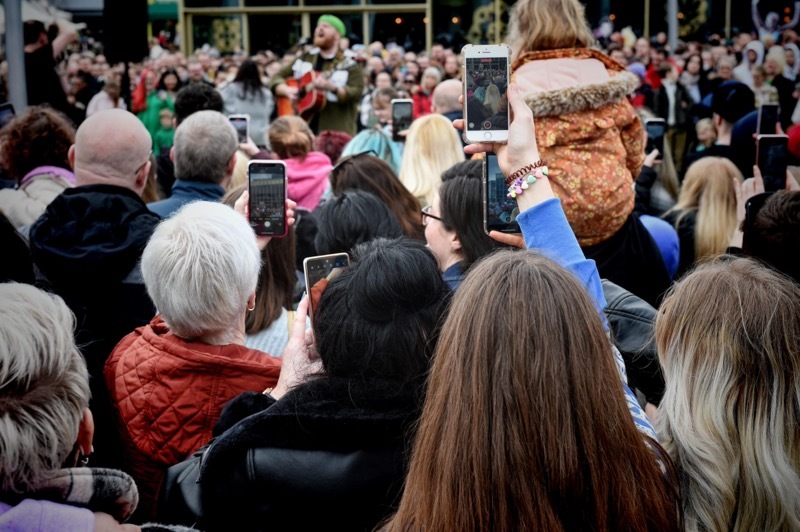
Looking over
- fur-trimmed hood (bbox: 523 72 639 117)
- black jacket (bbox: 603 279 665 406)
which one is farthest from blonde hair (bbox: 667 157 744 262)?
black jacket (bbox: 603 279 665 406)

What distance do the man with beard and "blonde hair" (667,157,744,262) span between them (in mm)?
4819

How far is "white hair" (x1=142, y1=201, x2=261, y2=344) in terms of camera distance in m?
2.39

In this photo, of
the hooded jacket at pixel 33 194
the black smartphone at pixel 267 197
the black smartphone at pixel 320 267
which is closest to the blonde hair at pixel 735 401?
the black smartphone at pixel 320 267

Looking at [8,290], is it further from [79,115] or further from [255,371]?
[79,115]

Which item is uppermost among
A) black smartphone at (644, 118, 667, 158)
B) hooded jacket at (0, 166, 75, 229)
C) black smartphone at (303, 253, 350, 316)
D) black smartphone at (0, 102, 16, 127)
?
black smartphone at (0, 102, 16, 127)

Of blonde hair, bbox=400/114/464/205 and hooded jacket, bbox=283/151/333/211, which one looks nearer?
blonde hair, bbox=400/114/464/205

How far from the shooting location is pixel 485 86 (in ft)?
8.31

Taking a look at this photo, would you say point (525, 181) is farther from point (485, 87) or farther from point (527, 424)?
point (527, 424)

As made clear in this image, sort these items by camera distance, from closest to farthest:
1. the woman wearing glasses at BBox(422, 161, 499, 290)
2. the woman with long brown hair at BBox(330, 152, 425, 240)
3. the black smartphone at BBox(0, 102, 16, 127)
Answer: the woman wearing glasses at BBox(422, 161, 499, 290) < the woman with long brown hair at BBox(330, 152, 425, 240) < the black smartphone at BBox(0, 102, 16, 127)

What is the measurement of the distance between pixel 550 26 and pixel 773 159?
1265 millimetres

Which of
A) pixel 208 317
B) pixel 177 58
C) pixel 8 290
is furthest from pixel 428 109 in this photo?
pixel 8 290

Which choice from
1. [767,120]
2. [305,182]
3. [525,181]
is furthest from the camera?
[305,182]

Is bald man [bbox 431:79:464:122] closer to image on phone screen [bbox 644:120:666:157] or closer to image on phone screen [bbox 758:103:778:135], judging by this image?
image on phone screen [bbox 644:120:666:157]

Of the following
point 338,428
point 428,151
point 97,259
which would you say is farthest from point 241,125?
point 338,428
